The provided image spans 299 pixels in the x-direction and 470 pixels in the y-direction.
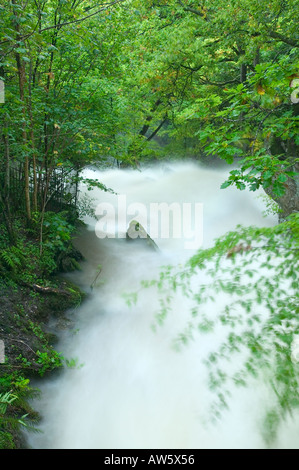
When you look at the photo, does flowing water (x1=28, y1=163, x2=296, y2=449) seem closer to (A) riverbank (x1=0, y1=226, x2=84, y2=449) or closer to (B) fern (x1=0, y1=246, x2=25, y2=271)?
(A) riverbank (x1=0, y1=226, x2=84, y2=449)

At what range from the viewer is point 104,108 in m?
6.27

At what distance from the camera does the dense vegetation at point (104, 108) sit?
2.91 meters

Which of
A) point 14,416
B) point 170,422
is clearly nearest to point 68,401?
point 14,416

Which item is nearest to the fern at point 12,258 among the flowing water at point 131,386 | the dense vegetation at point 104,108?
the dense vegetation at point 104,108

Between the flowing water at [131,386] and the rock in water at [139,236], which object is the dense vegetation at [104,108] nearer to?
the flowing water at [131,386]

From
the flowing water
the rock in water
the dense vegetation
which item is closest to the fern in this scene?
the dense vegetation

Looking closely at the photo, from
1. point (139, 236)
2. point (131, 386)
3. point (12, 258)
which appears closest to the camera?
point (131, 386)

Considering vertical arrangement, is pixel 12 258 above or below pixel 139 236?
below

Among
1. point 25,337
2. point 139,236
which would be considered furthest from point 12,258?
point 139,236

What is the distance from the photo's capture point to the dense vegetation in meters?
2.91

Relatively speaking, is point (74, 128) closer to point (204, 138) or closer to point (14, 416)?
point (204, 138)

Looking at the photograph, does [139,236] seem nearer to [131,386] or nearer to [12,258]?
[12,258]

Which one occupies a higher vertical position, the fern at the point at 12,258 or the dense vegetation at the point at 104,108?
the dense vegetation at the point at 104,108

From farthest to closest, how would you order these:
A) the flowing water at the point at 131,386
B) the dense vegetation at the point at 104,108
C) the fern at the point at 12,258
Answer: the fern at the point at 12,258 → the flowing water at the point at 131,386 → the dense vegetation at the point at 104,108
